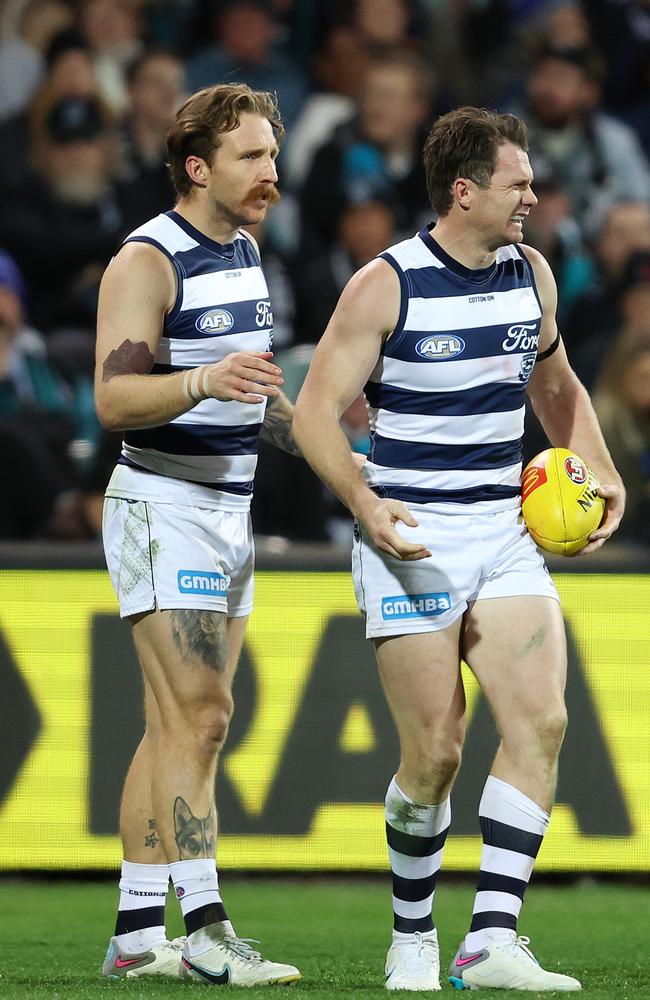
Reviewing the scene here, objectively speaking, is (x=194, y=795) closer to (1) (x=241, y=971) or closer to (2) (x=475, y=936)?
(1) (x=241, y=971)

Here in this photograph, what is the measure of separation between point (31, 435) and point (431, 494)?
12.7ft

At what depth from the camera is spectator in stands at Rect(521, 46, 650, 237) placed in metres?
10.1

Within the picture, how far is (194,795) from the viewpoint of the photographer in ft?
14.2

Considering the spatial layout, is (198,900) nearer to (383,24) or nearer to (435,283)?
(435,283)

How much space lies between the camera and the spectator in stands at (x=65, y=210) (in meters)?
9.30

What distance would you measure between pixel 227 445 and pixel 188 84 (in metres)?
6.34

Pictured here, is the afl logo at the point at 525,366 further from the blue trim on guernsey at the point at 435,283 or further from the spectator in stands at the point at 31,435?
the spectator in stands at the point at 31,435

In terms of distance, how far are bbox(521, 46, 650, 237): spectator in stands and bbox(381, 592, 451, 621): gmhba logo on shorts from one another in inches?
245

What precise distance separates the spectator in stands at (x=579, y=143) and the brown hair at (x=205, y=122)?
18.9 ft

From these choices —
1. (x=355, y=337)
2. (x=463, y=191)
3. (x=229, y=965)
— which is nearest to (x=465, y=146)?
(x=463, y=191)

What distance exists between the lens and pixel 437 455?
4258 millimetres

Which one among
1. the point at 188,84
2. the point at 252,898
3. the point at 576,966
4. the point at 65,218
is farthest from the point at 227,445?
the point at 188,84

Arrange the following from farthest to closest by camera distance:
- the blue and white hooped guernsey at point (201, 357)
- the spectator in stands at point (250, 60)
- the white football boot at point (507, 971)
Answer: the spectator in stands at point (250, 60)
the blue and white hooped guernsey at point (201, 357)
the white football boot at point (507, 971)

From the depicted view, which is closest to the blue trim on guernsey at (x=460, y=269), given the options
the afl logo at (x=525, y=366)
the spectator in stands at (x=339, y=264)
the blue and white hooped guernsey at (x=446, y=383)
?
the blue and white hooped guernsey at (x=446, y=383)
